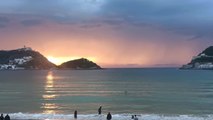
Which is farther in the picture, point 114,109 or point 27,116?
point 114,109

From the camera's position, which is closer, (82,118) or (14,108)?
(82,118)

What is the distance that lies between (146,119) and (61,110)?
941 inches

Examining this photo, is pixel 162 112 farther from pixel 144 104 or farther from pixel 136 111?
pixel 144 104

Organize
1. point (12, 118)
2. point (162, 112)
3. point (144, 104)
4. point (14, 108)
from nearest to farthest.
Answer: point (12, 118), point (162, 112), point (14, 108), point (144, 104)

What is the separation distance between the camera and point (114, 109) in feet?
304

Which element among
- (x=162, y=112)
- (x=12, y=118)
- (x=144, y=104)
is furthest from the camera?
(x=144, y=104)

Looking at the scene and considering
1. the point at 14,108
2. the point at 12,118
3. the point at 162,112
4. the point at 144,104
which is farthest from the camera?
the point at 144,104

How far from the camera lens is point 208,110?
300 feet

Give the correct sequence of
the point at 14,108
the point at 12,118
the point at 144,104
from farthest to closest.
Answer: the point at 144,104, the point at 14,108, the point at 12,118

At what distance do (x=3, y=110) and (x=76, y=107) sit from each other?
53.3 feet

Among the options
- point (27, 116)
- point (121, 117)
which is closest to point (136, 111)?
point (121, 117)

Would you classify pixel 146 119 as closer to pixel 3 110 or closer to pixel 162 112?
pixel 162 112

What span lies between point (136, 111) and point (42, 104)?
27.7 meters

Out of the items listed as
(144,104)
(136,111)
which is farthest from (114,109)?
(144,104)
